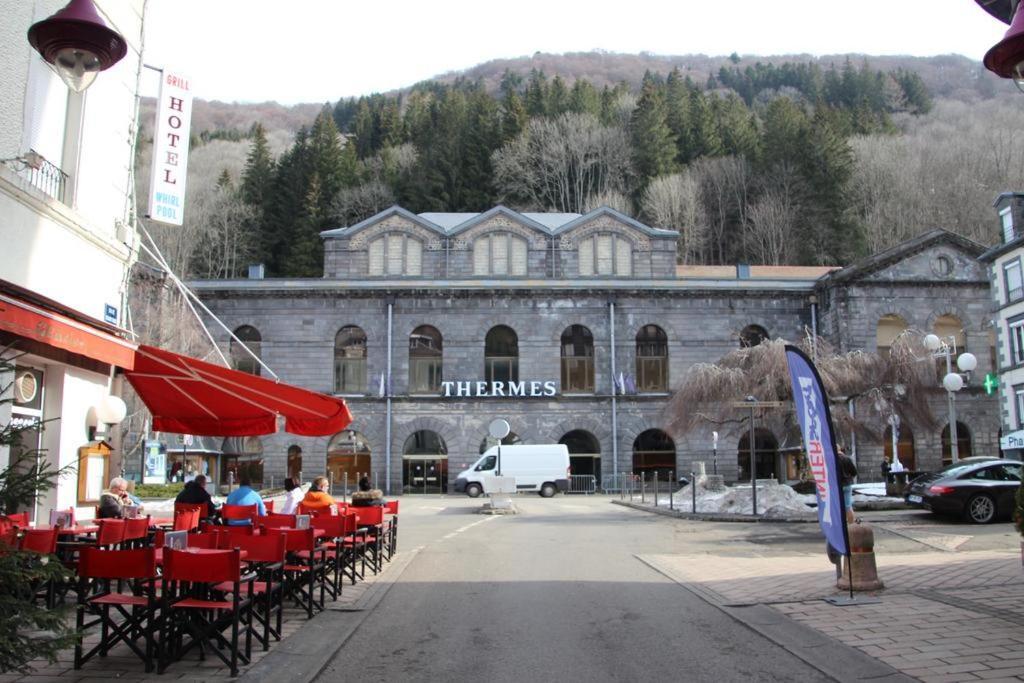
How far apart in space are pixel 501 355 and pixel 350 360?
7.23m

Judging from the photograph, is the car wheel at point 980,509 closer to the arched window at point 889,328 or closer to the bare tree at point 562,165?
the arched window at point 889,328

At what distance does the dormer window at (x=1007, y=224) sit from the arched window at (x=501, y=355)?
21239mm

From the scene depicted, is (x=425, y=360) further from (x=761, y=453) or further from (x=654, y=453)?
(x=761, y=453)

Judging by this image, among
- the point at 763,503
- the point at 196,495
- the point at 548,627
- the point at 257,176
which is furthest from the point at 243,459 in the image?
the point at 548,627

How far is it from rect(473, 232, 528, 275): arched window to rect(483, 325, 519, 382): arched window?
9.95ft

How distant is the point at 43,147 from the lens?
1241cm

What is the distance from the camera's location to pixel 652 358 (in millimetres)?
42312

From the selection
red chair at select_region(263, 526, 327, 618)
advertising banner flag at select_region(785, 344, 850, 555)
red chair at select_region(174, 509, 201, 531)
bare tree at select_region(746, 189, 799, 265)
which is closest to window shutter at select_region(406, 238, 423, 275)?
bare tree at select_region(746, 189, 799, 265)

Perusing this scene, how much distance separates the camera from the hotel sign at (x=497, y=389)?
135ft

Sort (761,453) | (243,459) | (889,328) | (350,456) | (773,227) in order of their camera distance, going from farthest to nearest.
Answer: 1. (773,227)
2. (761,453)
3. (243,459)
4. (350,456)
5. (889,328)

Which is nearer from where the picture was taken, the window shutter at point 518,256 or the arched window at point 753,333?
the arched window at point 753,333

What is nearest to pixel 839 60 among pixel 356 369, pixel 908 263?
pixel 908 263

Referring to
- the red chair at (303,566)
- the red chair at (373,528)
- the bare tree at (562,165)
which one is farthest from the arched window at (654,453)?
the red chair at (303,566)

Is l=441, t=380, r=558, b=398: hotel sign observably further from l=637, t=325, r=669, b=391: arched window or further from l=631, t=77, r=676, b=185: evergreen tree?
l=631, t=77, r=676, b=185: evergreen tree
